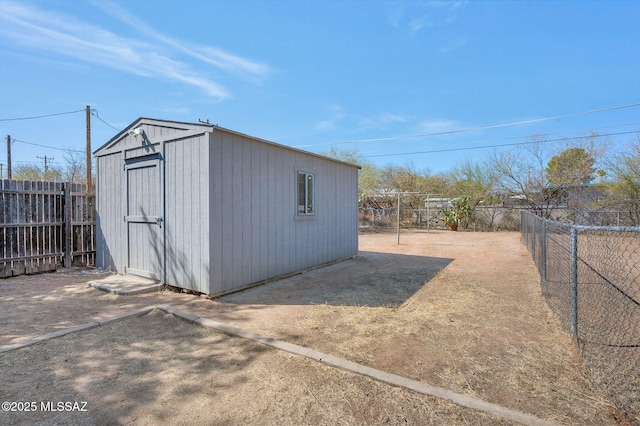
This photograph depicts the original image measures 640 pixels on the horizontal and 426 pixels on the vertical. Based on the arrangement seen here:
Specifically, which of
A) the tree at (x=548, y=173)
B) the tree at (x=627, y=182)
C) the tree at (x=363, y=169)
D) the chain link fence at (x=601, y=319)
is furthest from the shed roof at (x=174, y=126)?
the tree at (x=548, y=173)

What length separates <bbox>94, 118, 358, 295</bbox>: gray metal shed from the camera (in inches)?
170

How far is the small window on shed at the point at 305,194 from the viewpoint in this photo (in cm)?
612

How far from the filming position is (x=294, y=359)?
2471 millimetres

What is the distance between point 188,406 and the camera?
1.85 metres

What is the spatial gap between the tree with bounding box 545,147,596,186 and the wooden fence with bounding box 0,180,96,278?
18545 millimetres

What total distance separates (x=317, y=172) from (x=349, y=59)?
945 cm

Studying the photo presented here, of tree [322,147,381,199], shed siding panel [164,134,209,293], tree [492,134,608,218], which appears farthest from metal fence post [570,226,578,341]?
tree [322,147,381,199]

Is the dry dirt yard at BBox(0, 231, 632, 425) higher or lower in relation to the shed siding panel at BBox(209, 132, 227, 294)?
lower

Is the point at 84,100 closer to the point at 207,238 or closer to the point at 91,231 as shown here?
the point at 91,231

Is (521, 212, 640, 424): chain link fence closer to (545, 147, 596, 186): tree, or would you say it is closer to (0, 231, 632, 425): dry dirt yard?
→ (0, 231, 632, 425): dry dirt yard

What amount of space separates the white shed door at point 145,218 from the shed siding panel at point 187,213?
0.23 metres

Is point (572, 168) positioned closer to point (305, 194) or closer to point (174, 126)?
point (305, 194)

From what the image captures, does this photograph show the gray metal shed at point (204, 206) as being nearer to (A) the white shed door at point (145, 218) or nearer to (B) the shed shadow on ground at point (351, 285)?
(A) the white shed door at point (145, 218)

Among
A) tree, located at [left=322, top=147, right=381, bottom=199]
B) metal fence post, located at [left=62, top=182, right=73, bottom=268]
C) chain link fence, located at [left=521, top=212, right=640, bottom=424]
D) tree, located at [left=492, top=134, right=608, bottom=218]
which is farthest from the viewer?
tree, located at [left=322, top=147, right=381, bottom=199]
